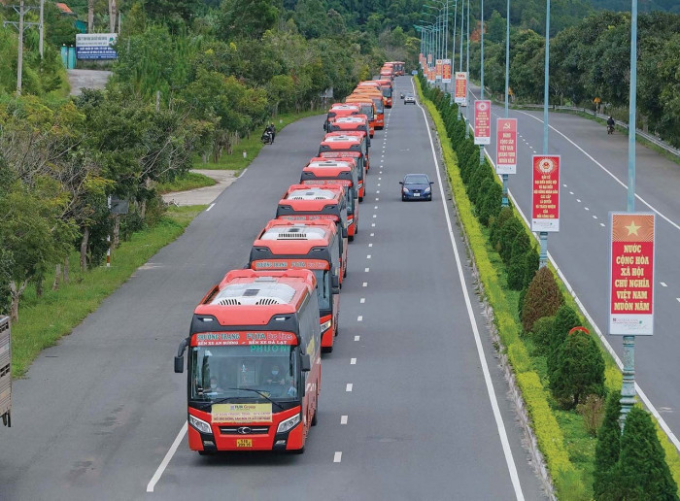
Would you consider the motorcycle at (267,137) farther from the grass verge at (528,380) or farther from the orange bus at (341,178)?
the grass verge at (528,380)

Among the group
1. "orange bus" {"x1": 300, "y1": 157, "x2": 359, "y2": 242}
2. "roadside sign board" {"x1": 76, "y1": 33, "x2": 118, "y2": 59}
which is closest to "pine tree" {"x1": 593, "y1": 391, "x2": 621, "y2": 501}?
"orange bus" {"x1": 300, "y1": 157, "x2": 359, "y2": 242}

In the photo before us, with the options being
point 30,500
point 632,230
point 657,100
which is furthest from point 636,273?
point 657,100

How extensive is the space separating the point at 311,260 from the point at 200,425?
37.7 ft

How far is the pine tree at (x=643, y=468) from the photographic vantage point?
19.6m

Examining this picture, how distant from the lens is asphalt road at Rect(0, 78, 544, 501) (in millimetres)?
23188

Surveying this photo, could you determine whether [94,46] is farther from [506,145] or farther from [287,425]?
[287,425]

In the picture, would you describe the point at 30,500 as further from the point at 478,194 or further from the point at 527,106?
the point at 527,106

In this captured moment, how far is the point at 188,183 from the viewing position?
2911 inches

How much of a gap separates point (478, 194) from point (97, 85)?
46.0 meters

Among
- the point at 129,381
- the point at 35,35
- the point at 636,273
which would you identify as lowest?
the point at 129,381

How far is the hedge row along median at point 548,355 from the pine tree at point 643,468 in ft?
4.27

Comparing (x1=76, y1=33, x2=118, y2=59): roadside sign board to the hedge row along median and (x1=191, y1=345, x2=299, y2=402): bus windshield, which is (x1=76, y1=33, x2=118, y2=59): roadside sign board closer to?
the hedge row along median

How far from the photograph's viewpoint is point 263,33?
133500mm

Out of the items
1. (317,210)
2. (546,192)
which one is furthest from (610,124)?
(546,192)
